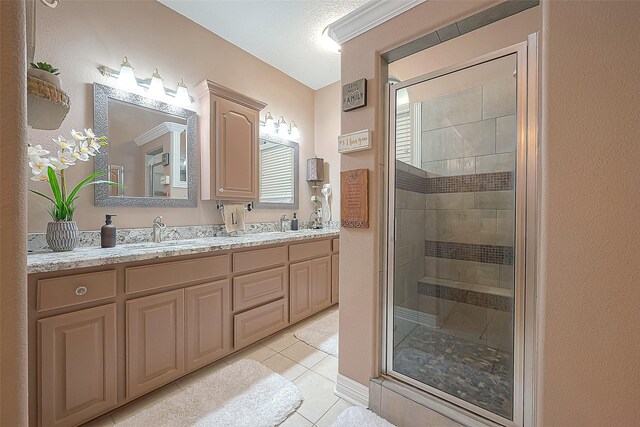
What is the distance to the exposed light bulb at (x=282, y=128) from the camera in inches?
119

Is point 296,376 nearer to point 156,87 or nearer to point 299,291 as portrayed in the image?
point 299,291

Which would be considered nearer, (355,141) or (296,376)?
(355,141)

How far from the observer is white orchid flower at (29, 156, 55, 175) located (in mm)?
1365

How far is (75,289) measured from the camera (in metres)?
1.21

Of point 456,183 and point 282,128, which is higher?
point 282,128

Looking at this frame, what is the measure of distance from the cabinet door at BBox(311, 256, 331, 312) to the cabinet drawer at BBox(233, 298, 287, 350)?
40 centimetres

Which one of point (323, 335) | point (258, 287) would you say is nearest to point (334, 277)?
point (323, 335)

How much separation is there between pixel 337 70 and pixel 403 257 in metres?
2.51

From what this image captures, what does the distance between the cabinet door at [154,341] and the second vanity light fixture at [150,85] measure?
5.14 ft

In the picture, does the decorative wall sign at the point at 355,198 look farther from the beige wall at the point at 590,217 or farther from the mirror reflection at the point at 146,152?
the mirror reflection at the point at 146,152

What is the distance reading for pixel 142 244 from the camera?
1880 mm

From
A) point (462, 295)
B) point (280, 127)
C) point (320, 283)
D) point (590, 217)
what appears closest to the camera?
point (590, 217)

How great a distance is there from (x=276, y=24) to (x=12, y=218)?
8.57ft

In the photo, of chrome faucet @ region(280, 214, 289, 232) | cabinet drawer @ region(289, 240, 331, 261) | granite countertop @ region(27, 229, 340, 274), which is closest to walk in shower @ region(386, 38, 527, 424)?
cabinet drawer @ region(289, 240, 331, 261)
